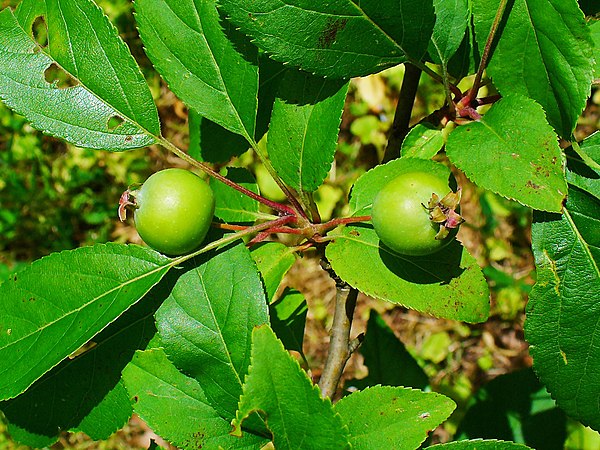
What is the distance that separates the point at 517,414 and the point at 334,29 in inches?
49.2

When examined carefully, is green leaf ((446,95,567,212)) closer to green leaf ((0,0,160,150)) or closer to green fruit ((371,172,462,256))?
green fruit ((371,172,462,256))

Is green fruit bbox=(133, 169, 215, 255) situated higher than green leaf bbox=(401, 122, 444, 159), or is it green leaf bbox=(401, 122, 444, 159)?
green leaf bbox=(401, 122, 444, 159)

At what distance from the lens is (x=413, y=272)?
118 cm

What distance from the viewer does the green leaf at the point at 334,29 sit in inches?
42.3

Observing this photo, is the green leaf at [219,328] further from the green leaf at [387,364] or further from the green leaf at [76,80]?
the green leaf at [387,364]

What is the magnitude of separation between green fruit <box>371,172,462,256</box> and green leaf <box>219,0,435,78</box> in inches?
9.1

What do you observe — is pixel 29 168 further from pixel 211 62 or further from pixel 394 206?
pixel 394 206

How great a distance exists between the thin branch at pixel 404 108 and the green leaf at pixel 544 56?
0.18 m

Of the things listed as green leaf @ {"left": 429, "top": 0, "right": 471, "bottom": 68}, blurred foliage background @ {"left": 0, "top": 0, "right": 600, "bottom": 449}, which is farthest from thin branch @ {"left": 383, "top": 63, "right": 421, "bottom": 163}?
blurred foliage background @ {"left": 0, "top": 0, "right": 600, "bottom": 449}

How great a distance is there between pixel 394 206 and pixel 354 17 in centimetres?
33

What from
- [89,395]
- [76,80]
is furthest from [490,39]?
[89,395]

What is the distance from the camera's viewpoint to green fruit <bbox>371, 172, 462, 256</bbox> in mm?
1035

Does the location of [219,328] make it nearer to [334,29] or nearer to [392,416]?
[392,416]

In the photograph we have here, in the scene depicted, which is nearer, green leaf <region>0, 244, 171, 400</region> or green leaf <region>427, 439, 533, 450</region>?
green leaf <region>427, 439, 533, 450</region>
